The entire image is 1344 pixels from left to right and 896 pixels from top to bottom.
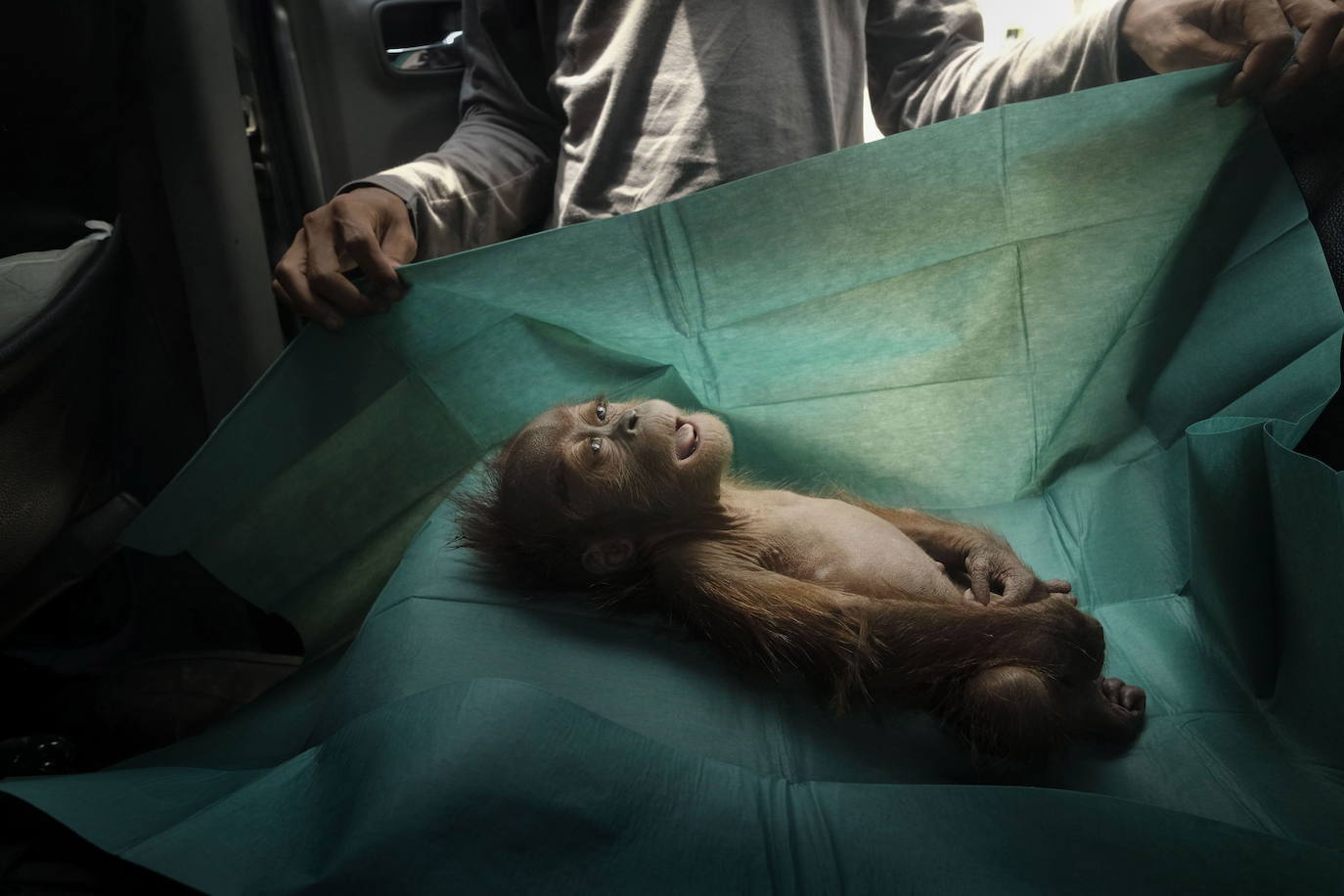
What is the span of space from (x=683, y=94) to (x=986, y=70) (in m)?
0.33

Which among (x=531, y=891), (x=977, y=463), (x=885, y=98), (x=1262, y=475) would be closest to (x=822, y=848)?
(x=531, y=891)

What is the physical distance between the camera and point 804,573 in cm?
81

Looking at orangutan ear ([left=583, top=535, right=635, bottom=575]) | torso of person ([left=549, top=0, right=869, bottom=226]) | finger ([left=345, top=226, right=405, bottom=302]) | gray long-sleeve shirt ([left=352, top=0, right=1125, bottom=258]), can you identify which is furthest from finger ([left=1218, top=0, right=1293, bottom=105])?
finger ([left=345, top=226, right=405, bottom=302])

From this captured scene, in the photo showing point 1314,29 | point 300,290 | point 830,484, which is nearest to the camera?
point 1314,29

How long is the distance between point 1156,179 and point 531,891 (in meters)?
0.86

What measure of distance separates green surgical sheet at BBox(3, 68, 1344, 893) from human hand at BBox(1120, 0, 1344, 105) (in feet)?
0.10

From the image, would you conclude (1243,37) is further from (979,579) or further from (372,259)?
(372,259)

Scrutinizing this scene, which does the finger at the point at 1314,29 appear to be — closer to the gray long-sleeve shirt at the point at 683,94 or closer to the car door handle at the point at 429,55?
the gray long-sleeve shirt at the point at 683,94

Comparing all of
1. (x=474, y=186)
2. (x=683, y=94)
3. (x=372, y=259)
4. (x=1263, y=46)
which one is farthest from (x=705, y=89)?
(x=1263, y=46)

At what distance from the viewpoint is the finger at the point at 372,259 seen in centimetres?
85

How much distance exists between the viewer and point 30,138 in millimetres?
827

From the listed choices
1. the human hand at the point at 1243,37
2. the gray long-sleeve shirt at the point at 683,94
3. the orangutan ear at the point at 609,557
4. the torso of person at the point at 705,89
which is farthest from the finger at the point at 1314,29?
the orangutan ear at the point at 609,557

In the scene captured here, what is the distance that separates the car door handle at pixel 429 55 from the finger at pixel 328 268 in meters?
0.42

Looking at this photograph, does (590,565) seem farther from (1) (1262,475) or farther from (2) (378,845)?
(1) (1262,475)
